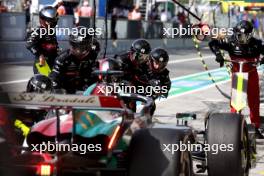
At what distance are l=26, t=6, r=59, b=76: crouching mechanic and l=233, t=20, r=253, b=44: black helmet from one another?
2658 millimetres

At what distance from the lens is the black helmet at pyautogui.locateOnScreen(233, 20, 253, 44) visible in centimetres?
1057

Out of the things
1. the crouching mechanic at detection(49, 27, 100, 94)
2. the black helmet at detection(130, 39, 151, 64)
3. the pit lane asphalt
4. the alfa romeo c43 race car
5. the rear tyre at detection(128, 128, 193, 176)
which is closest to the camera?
the alfa romeo c43 race car

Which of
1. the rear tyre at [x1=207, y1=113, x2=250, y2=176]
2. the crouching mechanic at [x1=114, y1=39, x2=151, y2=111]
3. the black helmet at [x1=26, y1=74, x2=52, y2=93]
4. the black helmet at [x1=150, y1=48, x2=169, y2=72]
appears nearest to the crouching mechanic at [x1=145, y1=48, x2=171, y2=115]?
the black helmet at [x1=150, y1=48, x2=169, y2=72]

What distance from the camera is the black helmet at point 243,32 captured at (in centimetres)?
1057

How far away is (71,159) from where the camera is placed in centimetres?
506

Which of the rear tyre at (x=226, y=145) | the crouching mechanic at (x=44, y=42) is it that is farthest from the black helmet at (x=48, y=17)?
the rear tyre at (x=226, y=145)

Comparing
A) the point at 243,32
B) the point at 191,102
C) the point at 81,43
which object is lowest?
the point at 191,102

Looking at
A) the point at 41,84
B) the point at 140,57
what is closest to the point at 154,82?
the point at 140,57

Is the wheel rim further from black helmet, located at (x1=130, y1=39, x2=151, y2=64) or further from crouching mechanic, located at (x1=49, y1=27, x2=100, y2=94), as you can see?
black helmet, located at (x1=130, y1=39, x2=151, y2=64)

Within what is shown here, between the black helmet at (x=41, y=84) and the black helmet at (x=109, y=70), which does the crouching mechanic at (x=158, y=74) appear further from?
the black helmet at (x=41, y=84)

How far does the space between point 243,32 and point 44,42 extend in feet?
9.81

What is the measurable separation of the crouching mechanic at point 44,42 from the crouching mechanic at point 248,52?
242 cm

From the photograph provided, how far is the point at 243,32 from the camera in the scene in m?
10.6

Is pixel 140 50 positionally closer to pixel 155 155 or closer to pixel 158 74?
pixel 158 74
